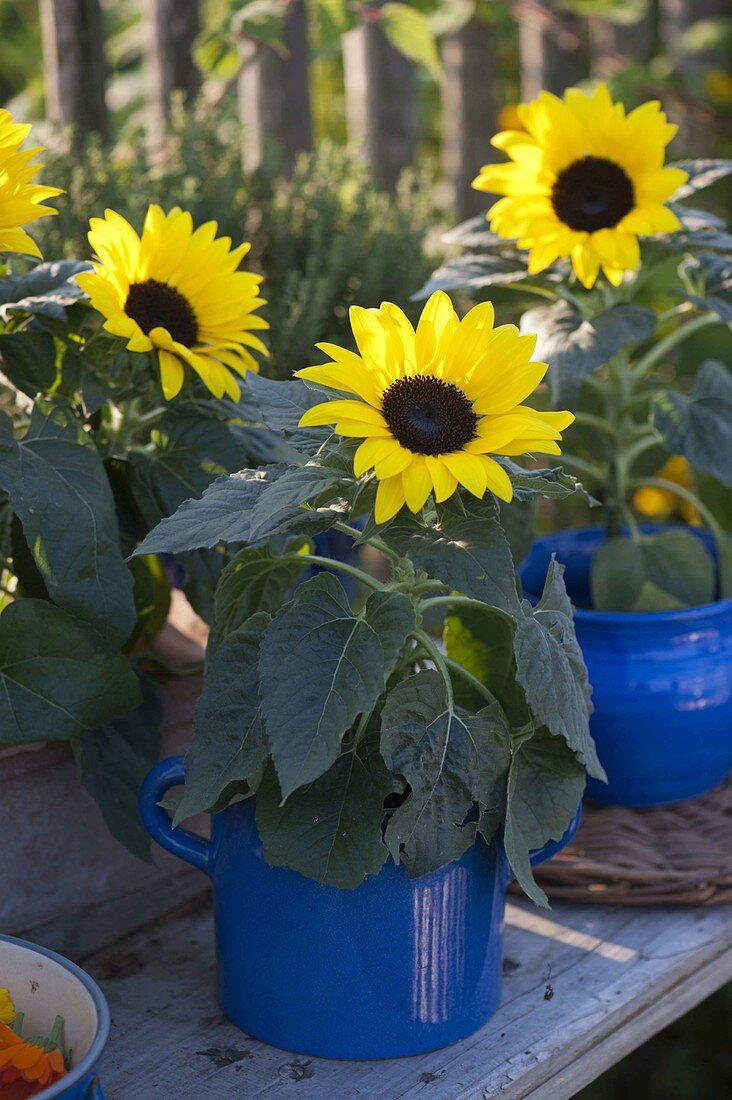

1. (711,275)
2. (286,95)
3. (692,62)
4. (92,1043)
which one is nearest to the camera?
(92,1043)

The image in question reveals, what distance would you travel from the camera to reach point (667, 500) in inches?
75.3

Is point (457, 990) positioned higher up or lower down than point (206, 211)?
lower down

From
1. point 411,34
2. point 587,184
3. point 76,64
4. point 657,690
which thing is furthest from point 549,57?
point 657,690

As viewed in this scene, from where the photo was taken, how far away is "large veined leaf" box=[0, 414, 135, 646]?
80 cm

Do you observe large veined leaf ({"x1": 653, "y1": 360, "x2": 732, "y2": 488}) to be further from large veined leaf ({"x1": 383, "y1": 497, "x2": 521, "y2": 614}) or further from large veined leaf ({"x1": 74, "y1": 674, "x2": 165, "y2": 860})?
large veined leaf ({"x1": 74, "y1": 674, "x2": 165, "y2": 860})

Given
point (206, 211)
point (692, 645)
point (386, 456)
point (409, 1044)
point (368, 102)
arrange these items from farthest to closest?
point (368, 102), point (206, 211), point (692, 645), point (409, 1044), point (386, 456)

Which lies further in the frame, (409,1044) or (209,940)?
(209,940)

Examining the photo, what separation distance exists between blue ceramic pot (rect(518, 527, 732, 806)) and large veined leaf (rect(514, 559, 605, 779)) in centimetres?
25

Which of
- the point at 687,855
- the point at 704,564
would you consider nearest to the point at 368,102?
the point at 704,564

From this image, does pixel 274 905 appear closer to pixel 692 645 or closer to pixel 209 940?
pixel 209 940

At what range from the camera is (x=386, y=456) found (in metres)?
0.68

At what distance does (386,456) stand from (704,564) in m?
0.53

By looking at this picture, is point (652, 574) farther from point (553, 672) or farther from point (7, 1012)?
point (7, 1012)

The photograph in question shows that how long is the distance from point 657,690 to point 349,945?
0.39 meters
